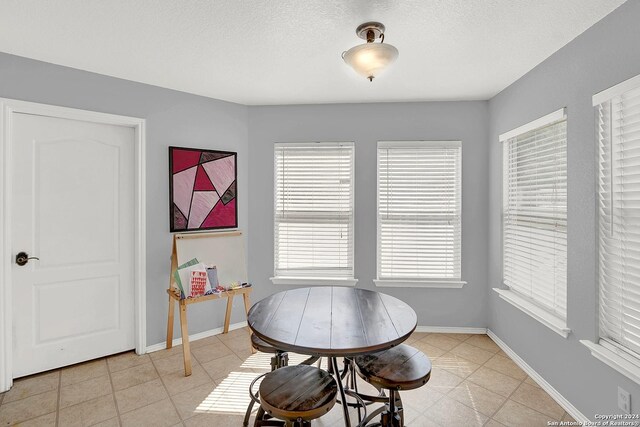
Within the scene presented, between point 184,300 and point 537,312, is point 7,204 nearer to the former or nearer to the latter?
point 184,300

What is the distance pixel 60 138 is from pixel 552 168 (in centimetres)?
396

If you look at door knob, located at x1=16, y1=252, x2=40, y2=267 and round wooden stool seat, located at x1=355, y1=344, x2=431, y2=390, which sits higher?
door knob, located at x1=16, y1=252, x2=40, y2=267

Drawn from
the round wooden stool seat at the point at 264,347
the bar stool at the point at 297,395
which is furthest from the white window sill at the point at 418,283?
the bar stool at the point at 297,395

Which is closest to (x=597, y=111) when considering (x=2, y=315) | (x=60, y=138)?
(x=60, y=138)

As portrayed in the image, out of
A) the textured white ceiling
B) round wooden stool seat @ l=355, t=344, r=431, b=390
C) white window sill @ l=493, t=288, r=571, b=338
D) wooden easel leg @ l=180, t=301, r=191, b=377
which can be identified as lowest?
wooden easel leg @ l=180, t=301, r=191, b=377

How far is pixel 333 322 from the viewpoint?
1.81m

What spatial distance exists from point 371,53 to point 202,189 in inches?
86.9

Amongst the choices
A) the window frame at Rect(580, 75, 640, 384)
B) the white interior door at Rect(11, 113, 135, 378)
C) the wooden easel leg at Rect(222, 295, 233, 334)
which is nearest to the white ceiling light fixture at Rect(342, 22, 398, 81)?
the window frame at Rect(580, 75, 640, 384)

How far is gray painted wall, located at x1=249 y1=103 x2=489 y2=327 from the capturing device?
135 inches

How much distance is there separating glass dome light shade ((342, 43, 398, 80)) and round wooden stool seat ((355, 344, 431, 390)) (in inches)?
66.1

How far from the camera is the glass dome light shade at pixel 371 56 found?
1.85 m

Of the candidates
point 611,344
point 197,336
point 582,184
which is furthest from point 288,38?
point 197,336

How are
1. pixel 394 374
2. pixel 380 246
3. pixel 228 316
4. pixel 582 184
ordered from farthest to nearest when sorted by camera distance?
1. pixel 380 246
2. pixel 228 316
3. pixel 582 184
4. pixel 394 374

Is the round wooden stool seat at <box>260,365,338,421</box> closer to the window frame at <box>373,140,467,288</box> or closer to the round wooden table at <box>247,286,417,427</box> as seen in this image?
the round wooden table at <box>247,286,417,427</box>
